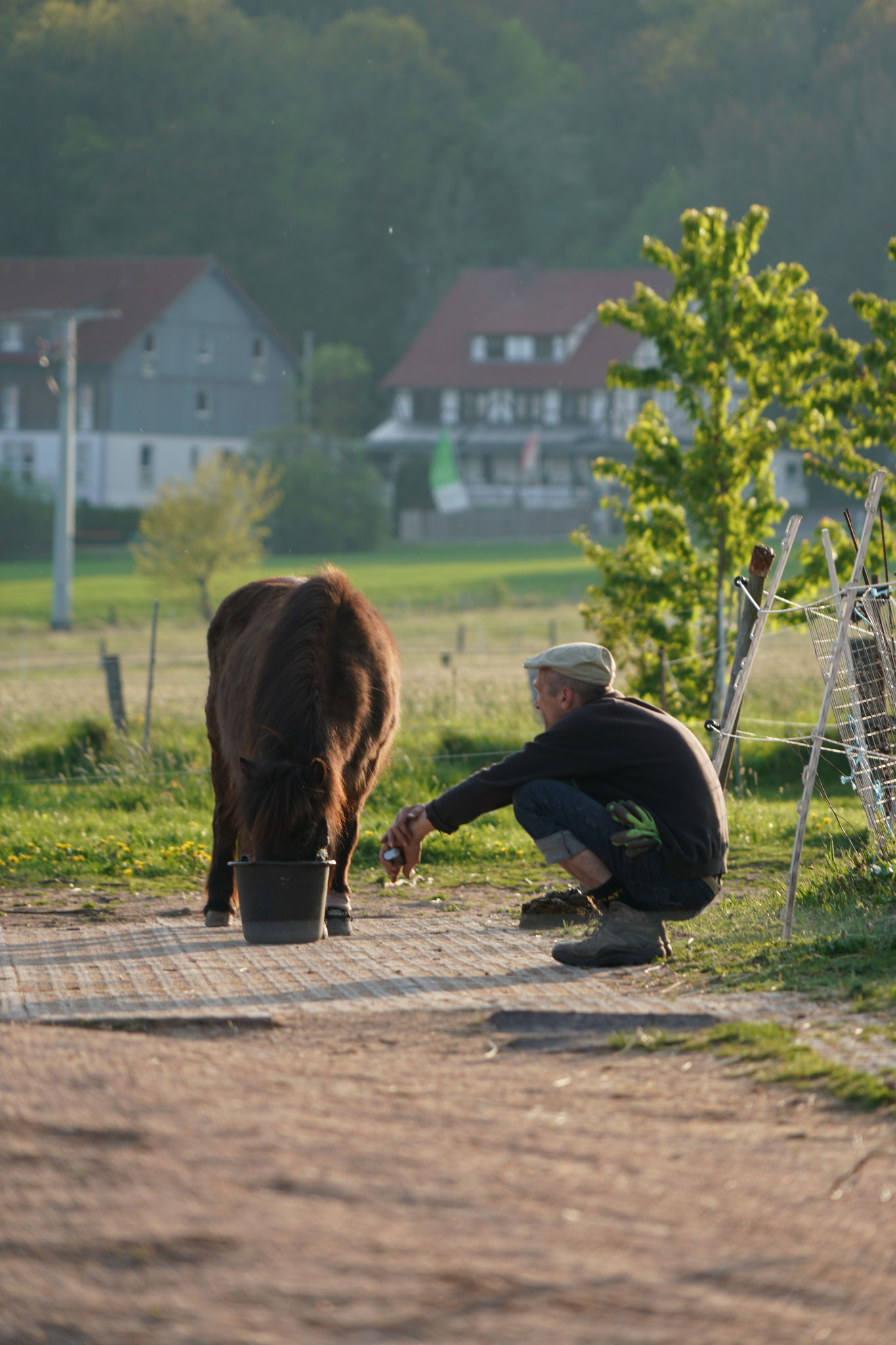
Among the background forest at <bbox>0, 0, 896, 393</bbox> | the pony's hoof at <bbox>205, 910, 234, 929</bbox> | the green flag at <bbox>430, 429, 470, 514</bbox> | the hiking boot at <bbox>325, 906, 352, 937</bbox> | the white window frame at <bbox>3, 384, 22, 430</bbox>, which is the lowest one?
the pony's hoof at <bbox>205, 910, 234, 929</bbox>

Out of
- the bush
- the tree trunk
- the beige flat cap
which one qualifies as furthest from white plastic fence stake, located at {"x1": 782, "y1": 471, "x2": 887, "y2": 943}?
the bush

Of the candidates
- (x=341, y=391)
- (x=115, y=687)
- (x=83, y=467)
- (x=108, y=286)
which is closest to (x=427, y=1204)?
(x=115, y=687)

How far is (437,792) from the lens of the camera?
11141 mm

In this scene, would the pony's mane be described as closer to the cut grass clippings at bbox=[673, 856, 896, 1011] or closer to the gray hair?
the gray hair

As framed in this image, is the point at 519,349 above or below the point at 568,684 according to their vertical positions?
above

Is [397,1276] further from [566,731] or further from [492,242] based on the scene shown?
[492,242]

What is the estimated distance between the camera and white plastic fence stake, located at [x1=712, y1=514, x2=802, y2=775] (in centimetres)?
695

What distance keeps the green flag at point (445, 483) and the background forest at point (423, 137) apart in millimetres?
11596

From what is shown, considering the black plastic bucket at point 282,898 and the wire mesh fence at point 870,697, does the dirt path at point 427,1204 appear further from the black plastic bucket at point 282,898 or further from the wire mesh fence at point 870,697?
the wire mesh fence at point 870,697

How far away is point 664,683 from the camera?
1258cm

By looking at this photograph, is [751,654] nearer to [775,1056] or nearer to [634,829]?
[634,829]

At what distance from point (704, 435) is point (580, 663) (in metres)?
7.27

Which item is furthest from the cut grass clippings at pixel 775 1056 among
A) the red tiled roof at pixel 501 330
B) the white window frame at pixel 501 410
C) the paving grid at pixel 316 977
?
the white window frame at pixel 501 410

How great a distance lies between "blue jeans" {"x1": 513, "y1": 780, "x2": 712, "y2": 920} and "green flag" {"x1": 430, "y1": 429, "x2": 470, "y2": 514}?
63794 mm
